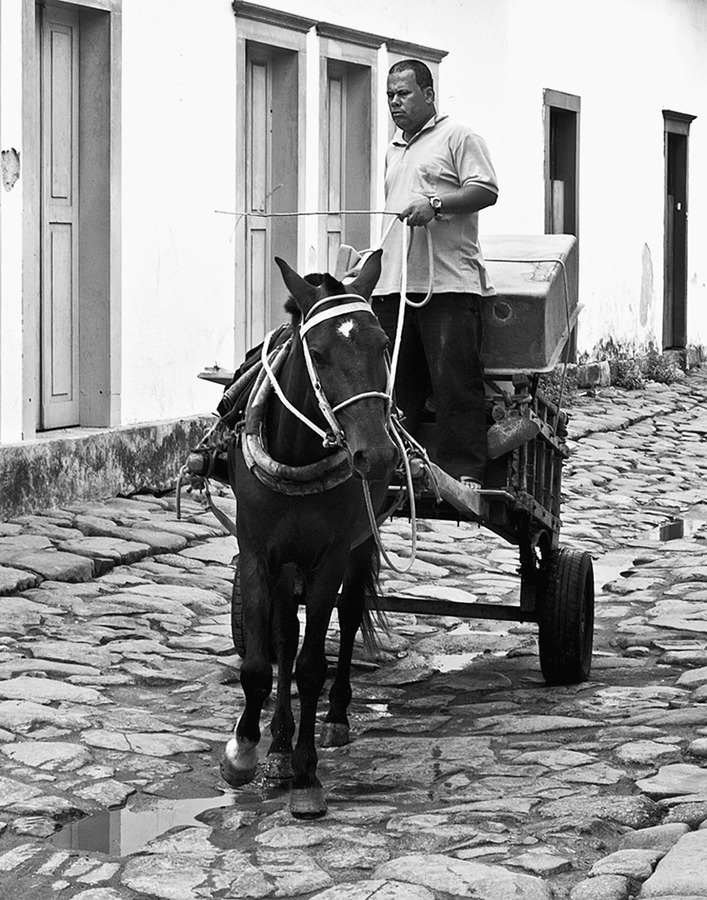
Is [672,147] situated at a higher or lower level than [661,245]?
higher

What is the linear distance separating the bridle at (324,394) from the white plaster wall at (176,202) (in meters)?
5.95

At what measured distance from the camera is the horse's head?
455cm

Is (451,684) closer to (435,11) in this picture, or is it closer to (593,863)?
(593,863)

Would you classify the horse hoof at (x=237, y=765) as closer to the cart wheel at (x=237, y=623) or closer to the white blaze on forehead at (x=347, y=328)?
the cart wheel at (x=237, y=623)

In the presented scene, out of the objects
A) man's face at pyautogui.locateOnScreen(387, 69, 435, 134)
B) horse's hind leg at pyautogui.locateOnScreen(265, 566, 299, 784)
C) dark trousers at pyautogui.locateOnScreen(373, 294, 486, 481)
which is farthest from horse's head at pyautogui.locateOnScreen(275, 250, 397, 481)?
man's face at pyautogui.locateOnScreen(387, 69, 435, 134)

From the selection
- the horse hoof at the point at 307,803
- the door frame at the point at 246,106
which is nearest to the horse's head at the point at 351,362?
the horse hoof at the point at 307,803

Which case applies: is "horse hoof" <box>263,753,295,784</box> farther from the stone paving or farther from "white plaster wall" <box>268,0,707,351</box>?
"white plaster wall" <box>268,0,707,351</box>

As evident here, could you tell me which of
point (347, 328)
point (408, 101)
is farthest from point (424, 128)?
point (347, 328)

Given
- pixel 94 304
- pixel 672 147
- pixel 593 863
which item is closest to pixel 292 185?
pixel 94 304

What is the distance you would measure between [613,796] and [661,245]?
642 inches

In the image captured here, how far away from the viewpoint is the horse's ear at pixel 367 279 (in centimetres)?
491

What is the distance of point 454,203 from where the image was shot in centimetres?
602

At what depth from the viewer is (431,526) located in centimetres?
1020

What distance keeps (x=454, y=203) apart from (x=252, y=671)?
194 centimetres
